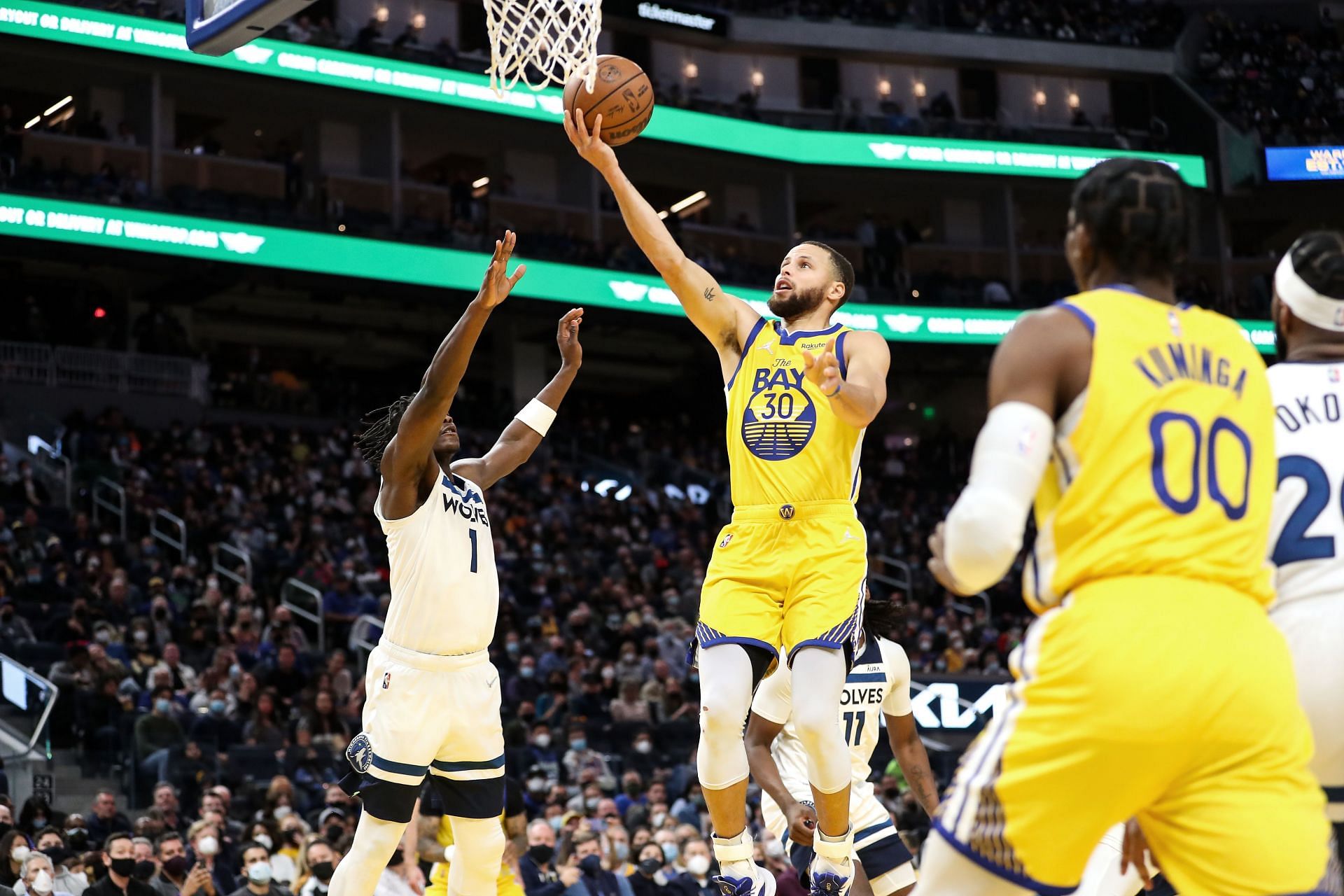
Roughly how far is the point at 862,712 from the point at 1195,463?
4.78 metres

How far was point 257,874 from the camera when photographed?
9438 mm

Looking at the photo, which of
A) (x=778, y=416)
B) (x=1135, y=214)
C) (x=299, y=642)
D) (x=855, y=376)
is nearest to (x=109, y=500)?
(x=299, y=642)

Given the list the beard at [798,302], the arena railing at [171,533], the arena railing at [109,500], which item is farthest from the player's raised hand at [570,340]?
the arena railing at [109,500]

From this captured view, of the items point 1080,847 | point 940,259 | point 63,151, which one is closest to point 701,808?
point 1080,847

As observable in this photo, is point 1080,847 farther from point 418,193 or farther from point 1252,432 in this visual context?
point 418,193

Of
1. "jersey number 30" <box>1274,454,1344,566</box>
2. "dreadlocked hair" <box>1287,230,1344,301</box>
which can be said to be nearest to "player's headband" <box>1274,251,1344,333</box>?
"dreadlocked hair" <box>1287,230,1344,301</box>

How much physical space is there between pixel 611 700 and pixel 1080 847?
51.2 feet

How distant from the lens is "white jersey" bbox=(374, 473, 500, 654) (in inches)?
269

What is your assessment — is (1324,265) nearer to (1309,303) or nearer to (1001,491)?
(1309,303)

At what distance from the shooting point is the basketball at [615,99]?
7.06 metres

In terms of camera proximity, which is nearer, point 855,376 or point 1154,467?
point 1154,467

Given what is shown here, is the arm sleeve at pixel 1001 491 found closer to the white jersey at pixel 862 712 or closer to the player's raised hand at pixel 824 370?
the player's raised hand at pixel 824 370

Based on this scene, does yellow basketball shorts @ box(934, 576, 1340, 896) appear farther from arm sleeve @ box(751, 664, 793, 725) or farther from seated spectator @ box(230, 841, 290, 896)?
seated spectator @ box(230, 841, 290, 896)

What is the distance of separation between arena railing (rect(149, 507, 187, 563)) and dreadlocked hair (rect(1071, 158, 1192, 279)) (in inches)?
737
